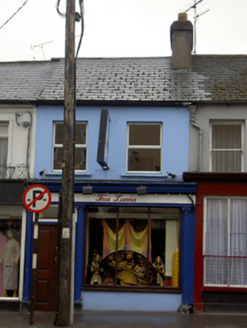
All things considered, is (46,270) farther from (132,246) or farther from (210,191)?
(210,191)

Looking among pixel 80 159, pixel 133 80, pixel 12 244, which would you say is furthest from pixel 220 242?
pixel 12 244

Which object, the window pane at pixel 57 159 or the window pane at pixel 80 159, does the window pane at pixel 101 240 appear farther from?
the window pane at pixel 57 159

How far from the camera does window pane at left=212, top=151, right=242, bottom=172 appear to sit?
566 inches

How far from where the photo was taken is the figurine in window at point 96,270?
1425cm

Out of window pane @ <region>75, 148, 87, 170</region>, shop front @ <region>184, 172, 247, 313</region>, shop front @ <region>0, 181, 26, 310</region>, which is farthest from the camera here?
window pane @ <region>75, 148, 87, 170</region>

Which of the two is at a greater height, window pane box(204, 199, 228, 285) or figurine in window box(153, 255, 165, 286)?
window pane box(204, 199, 228, 285)

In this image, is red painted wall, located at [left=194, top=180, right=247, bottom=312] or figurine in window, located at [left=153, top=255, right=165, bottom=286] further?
figurine in window, located at [left=153, top=255, right=165, bottom=286]

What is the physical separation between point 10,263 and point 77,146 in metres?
3.85

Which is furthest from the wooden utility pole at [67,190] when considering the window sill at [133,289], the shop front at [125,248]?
the window sill at [133,289]

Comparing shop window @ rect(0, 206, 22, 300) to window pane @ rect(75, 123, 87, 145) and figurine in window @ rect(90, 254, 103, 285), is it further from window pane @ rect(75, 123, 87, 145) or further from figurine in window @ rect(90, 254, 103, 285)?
window pane @ rect(75, 123, 87, 145)

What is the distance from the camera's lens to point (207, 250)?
13945mm

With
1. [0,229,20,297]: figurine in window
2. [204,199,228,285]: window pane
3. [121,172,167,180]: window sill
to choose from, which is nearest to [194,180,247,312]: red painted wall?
[204,199,228,285]: window pane

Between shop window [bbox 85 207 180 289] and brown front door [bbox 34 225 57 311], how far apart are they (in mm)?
964

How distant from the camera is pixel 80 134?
14.9 metres
